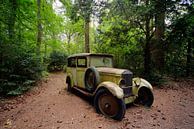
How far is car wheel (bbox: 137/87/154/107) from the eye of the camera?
593 cm

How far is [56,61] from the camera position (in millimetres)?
14344

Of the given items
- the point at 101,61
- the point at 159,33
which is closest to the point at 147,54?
the point at 159,33

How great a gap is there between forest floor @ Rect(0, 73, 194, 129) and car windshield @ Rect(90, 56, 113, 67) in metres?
1.39

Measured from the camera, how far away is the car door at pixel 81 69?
648 cm

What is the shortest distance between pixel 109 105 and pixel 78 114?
956 mm

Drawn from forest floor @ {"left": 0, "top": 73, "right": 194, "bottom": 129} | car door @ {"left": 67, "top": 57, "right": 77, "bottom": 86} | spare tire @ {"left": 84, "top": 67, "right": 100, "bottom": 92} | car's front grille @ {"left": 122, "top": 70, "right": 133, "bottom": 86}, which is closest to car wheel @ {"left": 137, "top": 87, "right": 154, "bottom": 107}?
forest floor @ {"left": 0, "top": 73, "right": 194, "bottom": 129}

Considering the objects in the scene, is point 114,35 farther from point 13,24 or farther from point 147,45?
point 13,24

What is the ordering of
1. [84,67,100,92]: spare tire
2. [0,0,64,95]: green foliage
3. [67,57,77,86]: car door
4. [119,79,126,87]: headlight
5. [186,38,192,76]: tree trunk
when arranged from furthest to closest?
[186,38,192,76]: tree trunk → [0,0,64,95]: green foliage → [67,57,77,86]: car door → [84,67,100,92]: spare tire → [119,79,126,87]: headlight

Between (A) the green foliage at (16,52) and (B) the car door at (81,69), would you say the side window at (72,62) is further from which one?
(A) the green foliage at (16,52)

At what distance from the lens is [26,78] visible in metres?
8.05

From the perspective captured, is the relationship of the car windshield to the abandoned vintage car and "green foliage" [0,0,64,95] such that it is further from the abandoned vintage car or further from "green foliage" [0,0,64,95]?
"green foliage" [0,0,64,95]

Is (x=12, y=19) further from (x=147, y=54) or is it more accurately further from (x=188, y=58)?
(x=188, y=58)

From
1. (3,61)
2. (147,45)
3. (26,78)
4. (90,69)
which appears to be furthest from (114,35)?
(3,61)

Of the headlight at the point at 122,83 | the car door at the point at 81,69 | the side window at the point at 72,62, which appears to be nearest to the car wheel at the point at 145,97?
the headlight at the point at 122,83
